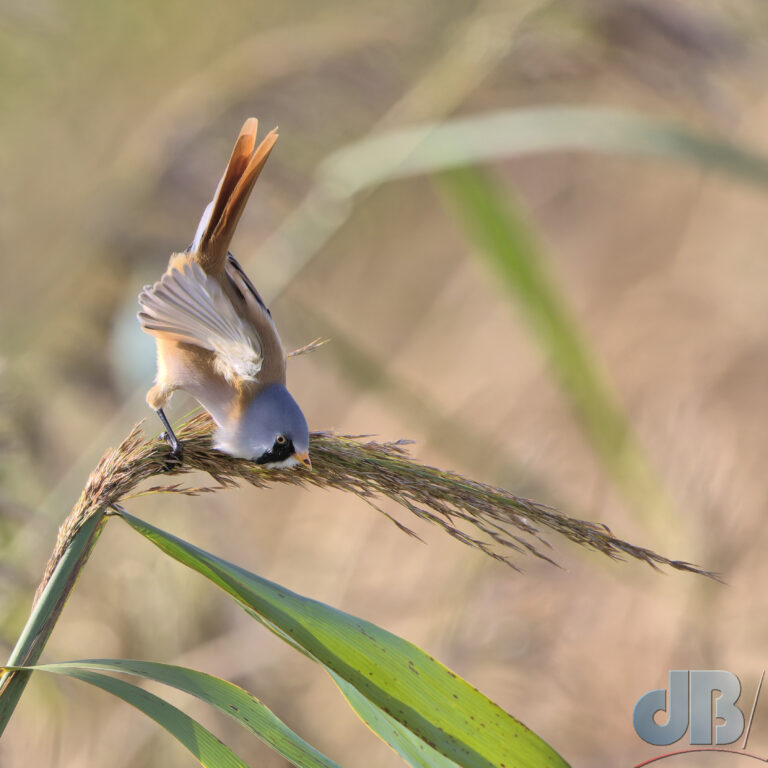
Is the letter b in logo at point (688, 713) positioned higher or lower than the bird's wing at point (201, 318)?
lower

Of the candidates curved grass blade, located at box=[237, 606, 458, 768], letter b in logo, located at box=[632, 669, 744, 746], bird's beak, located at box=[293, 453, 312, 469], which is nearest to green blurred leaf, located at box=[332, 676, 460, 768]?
curved grass blade, located at box=[237, 606, 458, 768]

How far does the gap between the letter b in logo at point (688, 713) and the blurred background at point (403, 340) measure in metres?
0.40

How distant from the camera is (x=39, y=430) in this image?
2207 mm

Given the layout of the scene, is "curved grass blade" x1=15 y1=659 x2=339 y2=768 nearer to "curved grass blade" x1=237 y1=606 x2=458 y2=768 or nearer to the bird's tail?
"curved grass blade" x1=237 y1=606 x2=458 y2=768

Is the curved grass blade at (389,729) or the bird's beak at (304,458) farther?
the bird's beak at (304,458)

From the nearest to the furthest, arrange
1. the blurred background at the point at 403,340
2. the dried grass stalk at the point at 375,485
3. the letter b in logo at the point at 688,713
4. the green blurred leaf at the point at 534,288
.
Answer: the dried grass stalk at the point at 375,485, the letter b in logo at the point at 688,713, the green blurred leaf at the point at 534,288, the blurred background at the point at 403,340

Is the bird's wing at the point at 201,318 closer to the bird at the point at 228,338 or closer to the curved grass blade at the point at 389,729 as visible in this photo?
the bird at the point at 228,338

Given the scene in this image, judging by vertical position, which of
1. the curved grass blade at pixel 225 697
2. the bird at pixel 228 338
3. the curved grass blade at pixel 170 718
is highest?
the bird at pixel 228 338

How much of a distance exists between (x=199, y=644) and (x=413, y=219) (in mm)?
3195

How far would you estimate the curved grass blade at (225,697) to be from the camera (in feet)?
2.55

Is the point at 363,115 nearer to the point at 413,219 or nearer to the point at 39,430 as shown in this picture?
the point at 39,430

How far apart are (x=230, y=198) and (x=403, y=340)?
3951mm

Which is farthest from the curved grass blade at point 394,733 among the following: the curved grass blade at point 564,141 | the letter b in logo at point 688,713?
the curved grass blade at point 564,141

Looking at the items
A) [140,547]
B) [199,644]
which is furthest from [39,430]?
[199,644]
